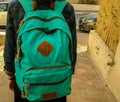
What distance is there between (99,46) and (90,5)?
Answer: 53.0ft

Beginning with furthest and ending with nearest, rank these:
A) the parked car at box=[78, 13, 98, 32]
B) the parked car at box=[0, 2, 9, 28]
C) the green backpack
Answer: the parked car at box=[78, 13, 98, 32]
the parked car at box=[0, 2, 9, 28]
the green backpack

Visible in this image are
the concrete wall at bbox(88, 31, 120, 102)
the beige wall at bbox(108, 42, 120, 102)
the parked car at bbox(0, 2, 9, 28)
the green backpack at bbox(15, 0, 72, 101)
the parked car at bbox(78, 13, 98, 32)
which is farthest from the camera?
the parked car at bbox(78, 13, 98, 32)

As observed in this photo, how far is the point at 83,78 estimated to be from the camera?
405 centimetres

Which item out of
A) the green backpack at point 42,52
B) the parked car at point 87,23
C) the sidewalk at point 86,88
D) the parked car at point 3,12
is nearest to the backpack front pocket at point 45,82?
the green backpack at point 42,52

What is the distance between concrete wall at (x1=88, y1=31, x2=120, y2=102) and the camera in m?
3.38

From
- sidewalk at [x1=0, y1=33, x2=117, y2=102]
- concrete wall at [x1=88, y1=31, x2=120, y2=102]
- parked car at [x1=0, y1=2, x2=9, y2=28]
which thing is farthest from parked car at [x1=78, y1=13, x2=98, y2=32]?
sidewalk at [x1=0, y1=33, x2=117, y2=102]

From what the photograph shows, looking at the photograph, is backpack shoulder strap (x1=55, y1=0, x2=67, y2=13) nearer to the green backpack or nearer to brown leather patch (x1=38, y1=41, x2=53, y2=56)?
the green backpack

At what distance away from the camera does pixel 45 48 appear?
156 cm

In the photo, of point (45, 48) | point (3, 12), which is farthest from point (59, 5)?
point (3, 12)

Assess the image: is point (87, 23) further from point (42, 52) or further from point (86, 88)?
point (42, 52)

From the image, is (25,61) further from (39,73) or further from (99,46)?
(99,46)

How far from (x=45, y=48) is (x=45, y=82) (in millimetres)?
257

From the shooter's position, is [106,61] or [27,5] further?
[106,61]

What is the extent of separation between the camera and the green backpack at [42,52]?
5.11ft
